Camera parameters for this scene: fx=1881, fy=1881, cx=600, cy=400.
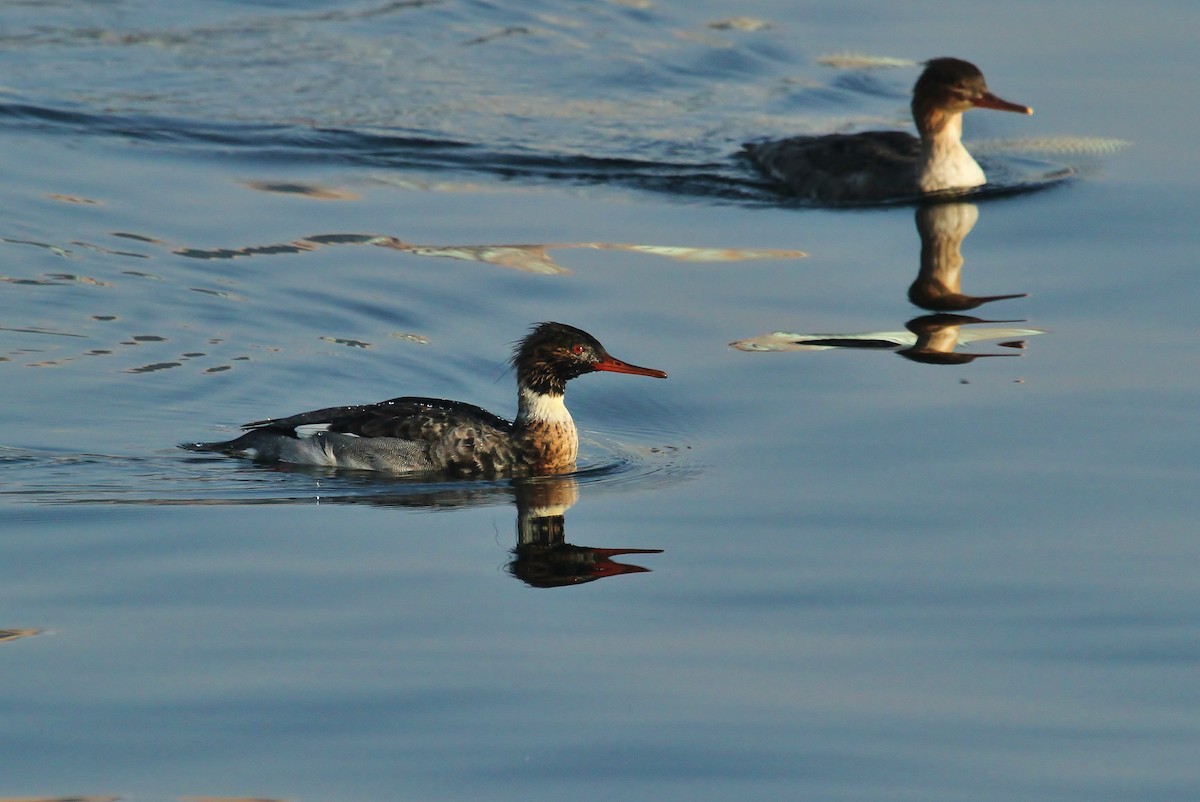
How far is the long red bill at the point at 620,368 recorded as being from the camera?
1066 centimetres

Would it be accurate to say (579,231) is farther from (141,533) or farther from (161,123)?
(141,533)

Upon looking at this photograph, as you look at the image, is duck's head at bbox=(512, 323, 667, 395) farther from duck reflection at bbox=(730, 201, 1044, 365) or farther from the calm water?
duck reflection at bbox=(730, 201, 1044, 365)

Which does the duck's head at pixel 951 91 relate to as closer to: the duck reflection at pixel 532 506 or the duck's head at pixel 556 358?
the duck's head at pixel 556 358

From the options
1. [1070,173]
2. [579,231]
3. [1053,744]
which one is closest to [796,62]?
[1070,173]

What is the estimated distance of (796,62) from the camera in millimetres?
22219

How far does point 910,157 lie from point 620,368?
7.53 m

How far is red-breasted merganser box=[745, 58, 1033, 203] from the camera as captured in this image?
17.4m

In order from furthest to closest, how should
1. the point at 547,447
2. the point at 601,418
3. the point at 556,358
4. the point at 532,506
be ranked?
the point at 601,418 < the point at 556,358 < the point at 547,447 < the point at 532,506

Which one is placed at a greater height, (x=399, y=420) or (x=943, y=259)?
(x=943, y=259)

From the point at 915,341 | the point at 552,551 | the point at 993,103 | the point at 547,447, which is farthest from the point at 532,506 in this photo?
the point at 993,103

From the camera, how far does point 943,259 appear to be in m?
15.4

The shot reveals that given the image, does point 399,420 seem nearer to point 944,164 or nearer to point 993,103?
point 944,164

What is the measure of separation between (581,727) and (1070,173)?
11.9 meters

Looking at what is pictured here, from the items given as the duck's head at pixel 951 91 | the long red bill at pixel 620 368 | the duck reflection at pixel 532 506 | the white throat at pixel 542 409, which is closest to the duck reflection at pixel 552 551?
the duck reflection at pixel 532 506
